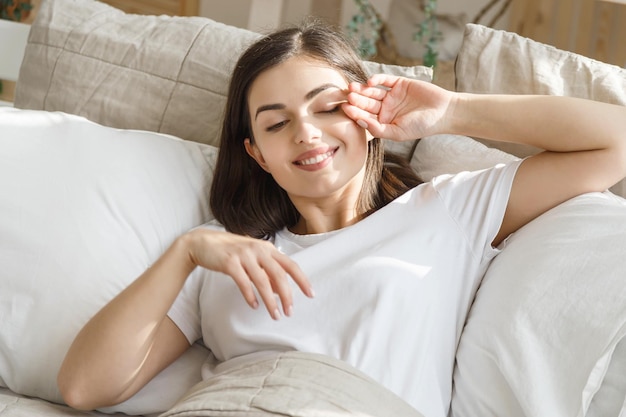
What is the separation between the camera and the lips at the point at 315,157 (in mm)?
1326

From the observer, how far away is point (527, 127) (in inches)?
Result: 52.9

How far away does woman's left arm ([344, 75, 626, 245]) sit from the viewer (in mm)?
1294

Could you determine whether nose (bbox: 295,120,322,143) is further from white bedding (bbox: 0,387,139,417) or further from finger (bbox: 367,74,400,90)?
white bedding (bbox: 0,387,139,417)

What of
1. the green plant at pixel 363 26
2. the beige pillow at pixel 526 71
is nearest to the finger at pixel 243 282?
the beige pillow at pixel 526 71

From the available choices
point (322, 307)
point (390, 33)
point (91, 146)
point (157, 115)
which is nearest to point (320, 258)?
point (322, 307)

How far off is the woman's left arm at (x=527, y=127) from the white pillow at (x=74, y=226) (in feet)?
1.22

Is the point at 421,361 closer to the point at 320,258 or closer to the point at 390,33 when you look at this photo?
the point at 320,258

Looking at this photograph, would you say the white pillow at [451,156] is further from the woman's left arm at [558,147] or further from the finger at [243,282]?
the finger at [243,282]

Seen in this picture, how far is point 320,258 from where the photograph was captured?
1.33 m

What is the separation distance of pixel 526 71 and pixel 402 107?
0.27 meters

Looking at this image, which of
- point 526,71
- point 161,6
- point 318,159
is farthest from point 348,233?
point 161,6

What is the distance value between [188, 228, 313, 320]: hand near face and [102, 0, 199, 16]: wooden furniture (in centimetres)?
286

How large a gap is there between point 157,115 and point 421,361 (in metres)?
0.78

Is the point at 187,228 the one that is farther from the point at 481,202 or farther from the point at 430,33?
the point at 430,33
